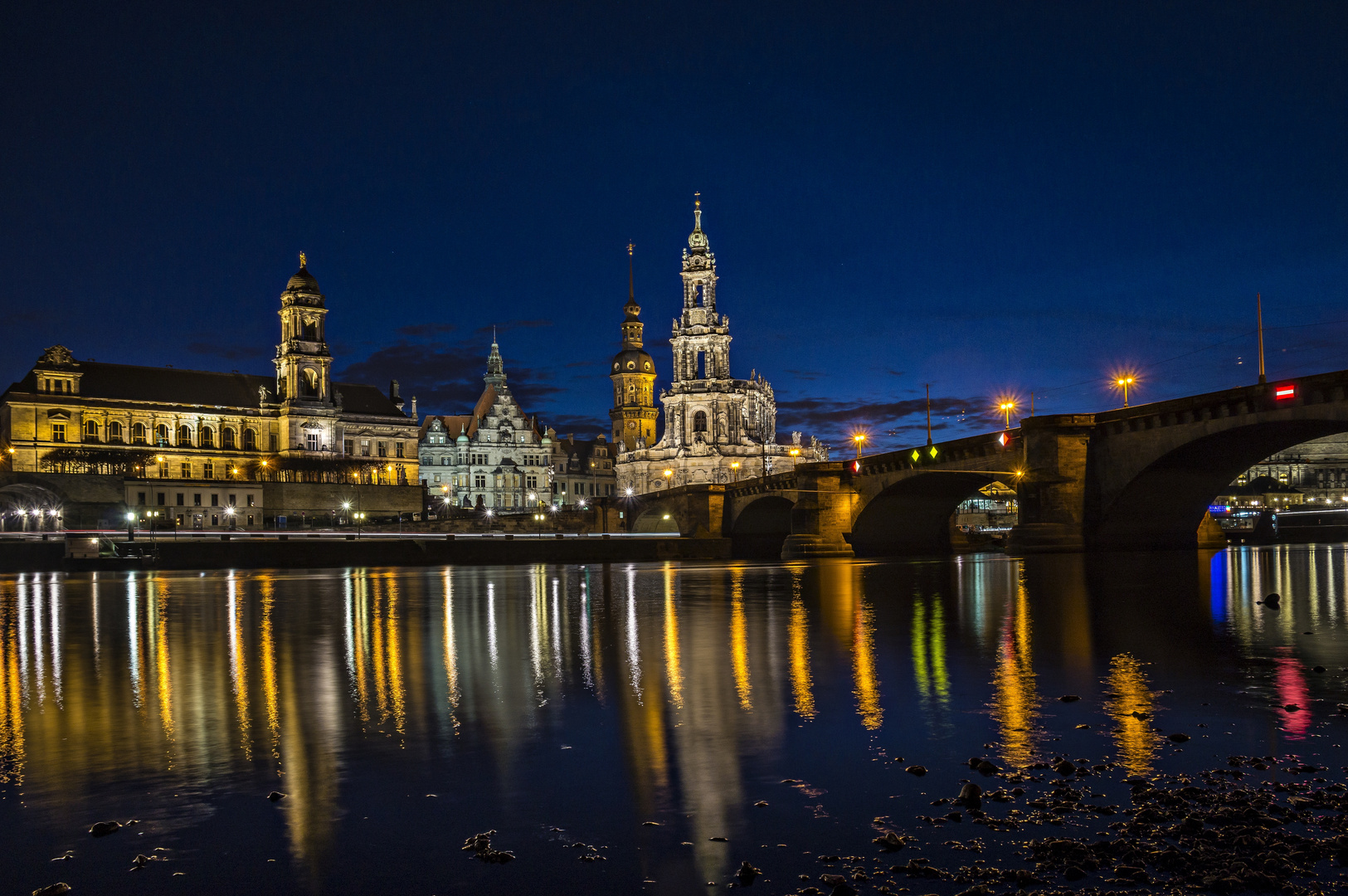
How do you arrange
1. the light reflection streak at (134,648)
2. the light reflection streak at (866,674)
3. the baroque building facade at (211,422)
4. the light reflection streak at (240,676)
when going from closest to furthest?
the light reflection streak at (240,676)
the light reflection streak at (866,674)
the light reflection streak at (134,648)
the baroque building facade at (211,422)

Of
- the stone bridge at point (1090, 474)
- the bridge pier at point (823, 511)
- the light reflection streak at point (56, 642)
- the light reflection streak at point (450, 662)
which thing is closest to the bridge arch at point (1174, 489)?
the stone bridge at point (1090, 474)

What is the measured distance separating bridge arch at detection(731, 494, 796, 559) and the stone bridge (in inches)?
732

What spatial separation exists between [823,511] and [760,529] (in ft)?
84.4

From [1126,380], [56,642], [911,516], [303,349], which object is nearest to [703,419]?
[303,349]

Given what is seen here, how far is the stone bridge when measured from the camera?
40.8m

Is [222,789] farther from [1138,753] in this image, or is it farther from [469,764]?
[1138,753]

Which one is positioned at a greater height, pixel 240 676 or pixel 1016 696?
pixel 240 676

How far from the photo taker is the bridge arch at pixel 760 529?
96.6m

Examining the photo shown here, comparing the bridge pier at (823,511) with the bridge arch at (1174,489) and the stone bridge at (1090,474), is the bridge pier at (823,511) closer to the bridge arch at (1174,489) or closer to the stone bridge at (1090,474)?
the stone bridge at (1090,474)

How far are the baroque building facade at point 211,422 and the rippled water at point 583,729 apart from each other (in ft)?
347

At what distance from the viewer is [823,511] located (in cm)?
7444

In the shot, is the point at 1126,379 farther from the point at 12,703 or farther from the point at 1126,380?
the point at 12,703

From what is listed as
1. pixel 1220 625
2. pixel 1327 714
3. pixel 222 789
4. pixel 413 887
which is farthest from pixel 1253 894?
pixel 1220 625

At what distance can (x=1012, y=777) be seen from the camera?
8.91 m
